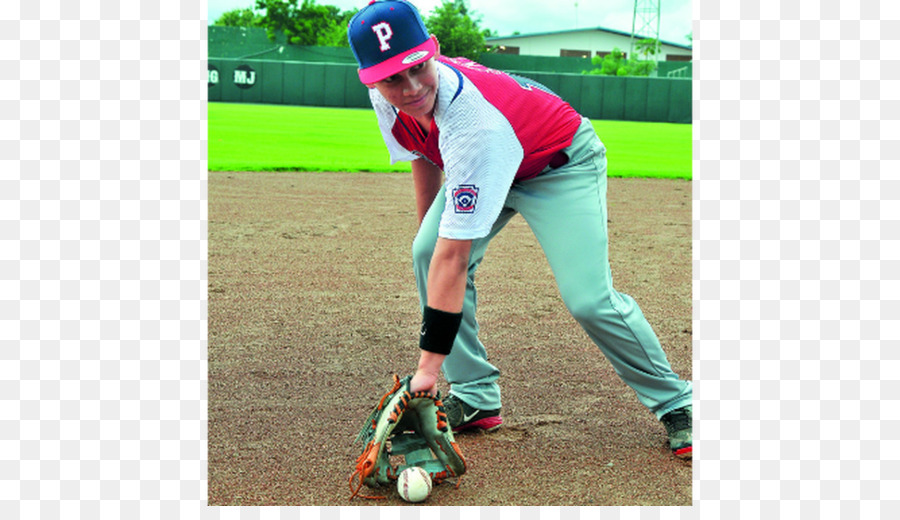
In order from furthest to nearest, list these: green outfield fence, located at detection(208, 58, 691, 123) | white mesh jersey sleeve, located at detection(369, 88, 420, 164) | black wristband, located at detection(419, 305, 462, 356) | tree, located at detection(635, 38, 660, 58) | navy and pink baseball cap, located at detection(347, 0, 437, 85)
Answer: tree, located at detection(635, 38, 660, 58)
green outfield fence, located at detection(208, 58, 691, 123)
white mesh jersey sleeve, located at detection(369, 88, 420, 164)
black wristband, located at detection(419, 305, 462, 356)
navy and pink baseball cap, located at detection(347, 0, 437, 85)

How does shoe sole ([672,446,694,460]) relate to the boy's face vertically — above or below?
below

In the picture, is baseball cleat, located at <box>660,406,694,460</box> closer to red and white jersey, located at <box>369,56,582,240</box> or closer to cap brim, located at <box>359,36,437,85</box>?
red and white jersey, located at <box>369,56,582,240</box>

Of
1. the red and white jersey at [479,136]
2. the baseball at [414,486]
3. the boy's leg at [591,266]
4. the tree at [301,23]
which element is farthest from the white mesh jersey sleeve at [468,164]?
the tree at [301,23]

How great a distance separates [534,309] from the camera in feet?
15.2

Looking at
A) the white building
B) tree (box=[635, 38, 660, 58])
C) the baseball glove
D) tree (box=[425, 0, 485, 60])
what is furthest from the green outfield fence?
the white building

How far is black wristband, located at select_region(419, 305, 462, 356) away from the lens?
2.35 m

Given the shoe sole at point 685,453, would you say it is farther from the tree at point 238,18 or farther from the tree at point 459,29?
the tree at point 238,18

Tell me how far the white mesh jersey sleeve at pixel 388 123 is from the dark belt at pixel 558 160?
1.50 ft

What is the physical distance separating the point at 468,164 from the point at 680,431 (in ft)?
4.01

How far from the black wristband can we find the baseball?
389mm

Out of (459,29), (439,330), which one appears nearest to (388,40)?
(439,330)

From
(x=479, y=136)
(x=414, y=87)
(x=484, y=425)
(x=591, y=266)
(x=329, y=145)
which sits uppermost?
(x=414, y=87)

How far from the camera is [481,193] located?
227 centimetres

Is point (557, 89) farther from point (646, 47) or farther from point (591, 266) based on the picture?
point (591, 266)
